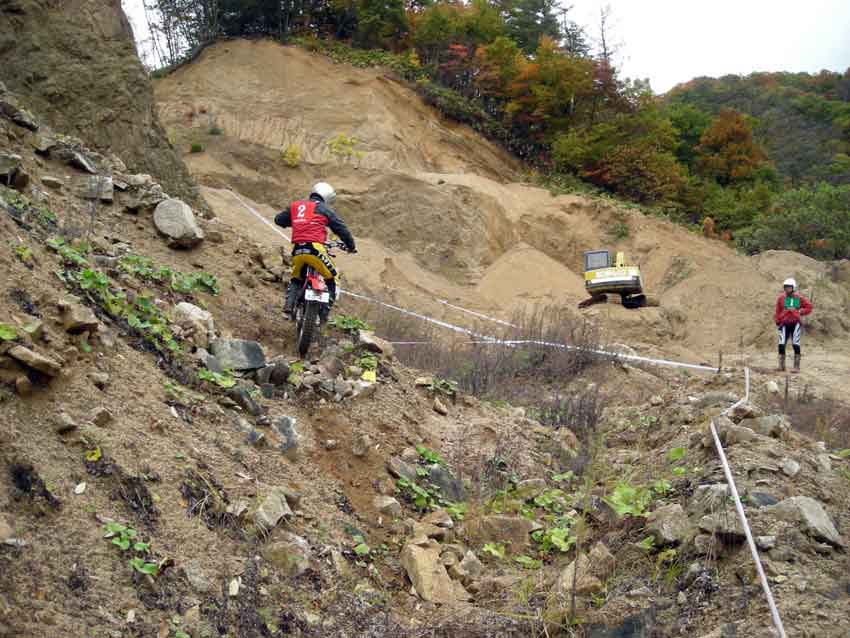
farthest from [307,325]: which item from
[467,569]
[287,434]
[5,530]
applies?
[5,530]

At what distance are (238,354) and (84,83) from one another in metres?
6.59

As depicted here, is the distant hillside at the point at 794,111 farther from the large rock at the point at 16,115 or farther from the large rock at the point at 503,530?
the large rock at the point at 503,530

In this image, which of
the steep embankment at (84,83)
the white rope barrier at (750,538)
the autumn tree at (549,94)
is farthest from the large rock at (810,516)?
the autumn tree at (549,94)

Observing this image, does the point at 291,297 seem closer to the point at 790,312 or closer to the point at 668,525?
the point at 668,525

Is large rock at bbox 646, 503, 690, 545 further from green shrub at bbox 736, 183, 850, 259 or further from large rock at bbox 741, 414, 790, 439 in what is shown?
green shrub at bbox 736, 183, 850, 259

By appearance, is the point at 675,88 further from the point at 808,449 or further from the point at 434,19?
the point at 808,449

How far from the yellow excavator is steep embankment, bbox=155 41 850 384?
0.53 m

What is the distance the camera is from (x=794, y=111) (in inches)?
2517

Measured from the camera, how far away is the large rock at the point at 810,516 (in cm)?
475

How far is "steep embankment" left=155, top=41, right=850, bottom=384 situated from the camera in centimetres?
2086

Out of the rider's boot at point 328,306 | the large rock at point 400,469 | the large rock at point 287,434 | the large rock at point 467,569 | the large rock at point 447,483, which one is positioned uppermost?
the rider's boot at point 328,306

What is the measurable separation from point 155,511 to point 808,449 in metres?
4.63

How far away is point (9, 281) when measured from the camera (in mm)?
5039

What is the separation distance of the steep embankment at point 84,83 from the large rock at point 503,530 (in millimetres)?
7204
